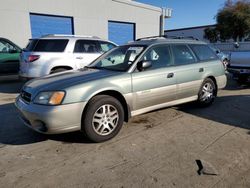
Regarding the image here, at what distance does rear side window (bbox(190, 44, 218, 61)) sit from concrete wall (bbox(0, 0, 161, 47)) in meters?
10.9

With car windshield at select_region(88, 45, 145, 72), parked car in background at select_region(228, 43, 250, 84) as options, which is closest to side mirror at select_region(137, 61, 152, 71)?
car windshield at select_region(88, 45, 145, 72)

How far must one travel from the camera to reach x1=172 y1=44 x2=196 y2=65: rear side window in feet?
15.9

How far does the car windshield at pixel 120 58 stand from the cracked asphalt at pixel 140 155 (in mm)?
1154

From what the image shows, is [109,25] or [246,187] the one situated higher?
[109,25]

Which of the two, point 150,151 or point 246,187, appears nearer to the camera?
point 246,187

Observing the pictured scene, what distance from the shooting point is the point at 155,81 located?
432 centimetres

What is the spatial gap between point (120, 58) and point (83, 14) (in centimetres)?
1194

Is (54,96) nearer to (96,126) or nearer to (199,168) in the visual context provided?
(96,126)

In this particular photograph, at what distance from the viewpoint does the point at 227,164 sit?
306 cm

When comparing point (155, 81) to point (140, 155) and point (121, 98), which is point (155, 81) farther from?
point (140, 155)

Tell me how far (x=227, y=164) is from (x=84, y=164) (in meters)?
1.89

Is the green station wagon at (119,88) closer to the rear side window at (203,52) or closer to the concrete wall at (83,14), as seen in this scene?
the rear side window at (203,52)

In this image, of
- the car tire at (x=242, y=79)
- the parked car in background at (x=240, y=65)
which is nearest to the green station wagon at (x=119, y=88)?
the parked car in background at (x=240, y=65)

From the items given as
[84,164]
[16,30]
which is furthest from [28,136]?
[16,30]
